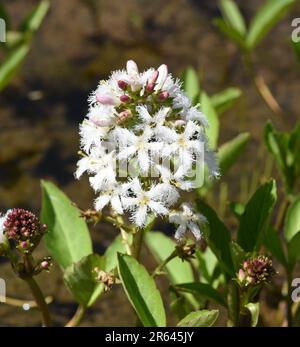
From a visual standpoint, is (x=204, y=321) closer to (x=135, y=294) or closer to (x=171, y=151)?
(x=135, y=294)

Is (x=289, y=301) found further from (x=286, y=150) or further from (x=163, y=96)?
(x=163, y=96)

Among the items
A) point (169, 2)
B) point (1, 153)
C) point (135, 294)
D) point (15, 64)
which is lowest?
point (135, 294)

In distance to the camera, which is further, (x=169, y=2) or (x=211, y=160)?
(x=169, y=2)

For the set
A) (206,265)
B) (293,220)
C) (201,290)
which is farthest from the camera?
(206,265)

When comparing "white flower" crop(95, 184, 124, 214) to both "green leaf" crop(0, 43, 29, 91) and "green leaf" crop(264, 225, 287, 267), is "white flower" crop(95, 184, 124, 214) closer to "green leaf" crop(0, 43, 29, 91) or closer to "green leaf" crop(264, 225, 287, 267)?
"green leaf" crop(264, 225, 287, 267)

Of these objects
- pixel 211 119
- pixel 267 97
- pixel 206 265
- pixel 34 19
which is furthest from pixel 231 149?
pixel 34 19

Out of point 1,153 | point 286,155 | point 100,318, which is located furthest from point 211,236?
point 1,153
